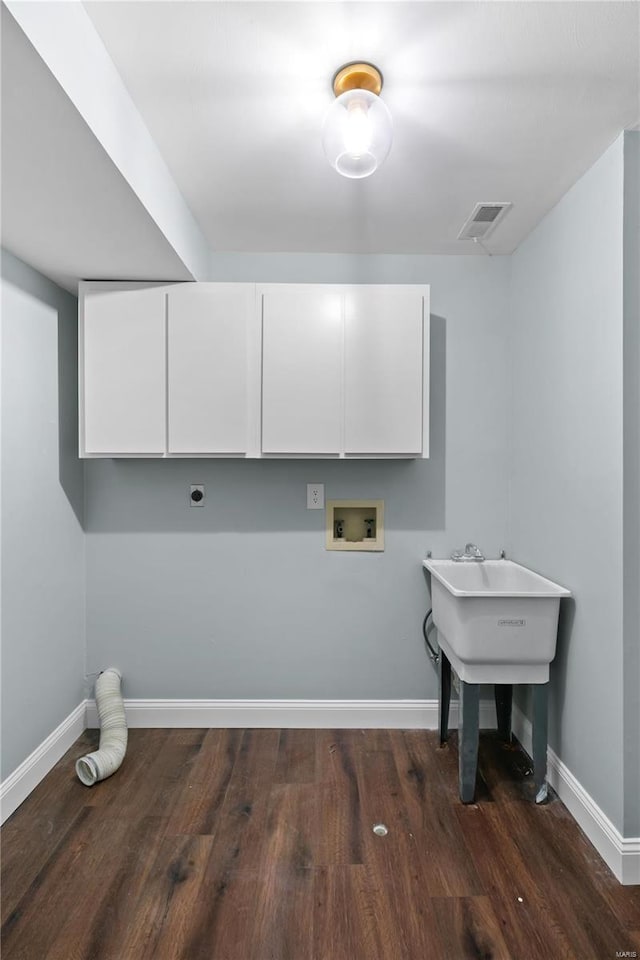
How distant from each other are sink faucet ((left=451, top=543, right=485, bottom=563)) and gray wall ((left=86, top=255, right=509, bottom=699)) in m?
0.07

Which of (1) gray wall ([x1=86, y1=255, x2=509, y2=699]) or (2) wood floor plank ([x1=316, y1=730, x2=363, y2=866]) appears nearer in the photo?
(2) wood floor plank ([x1=316, y1=730, x2=363, y2=866])

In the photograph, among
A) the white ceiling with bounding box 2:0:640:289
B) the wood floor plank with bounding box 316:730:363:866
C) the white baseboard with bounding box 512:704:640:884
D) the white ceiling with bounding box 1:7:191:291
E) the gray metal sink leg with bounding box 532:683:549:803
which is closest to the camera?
the white ceiling with bounding box 1:7:191:291

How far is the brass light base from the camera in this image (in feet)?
4.56

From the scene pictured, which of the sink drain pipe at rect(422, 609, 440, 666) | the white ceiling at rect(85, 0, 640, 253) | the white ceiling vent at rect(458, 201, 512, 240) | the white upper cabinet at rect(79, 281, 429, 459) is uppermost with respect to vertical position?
the white ceiling vent at rect(458, 201, 512, 240)

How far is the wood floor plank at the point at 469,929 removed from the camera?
1.43 meters

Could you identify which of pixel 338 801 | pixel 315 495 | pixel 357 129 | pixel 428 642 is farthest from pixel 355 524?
pixel 357 129

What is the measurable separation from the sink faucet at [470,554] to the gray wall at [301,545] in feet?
0.22

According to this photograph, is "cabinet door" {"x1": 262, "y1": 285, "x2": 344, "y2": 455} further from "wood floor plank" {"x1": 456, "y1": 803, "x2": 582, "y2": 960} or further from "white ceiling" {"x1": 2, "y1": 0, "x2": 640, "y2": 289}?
"wood floor plank" {"x1": 456, "y1": 803, "x2": 582, "y2": 960}

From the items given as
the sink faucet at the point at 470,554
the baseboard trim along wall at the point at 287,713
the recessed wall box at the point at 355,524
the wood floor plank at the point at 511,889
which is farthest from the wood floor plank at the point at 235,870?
the sink faucet at the point at 470,554

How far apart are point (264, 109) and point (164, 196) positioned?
490 mm

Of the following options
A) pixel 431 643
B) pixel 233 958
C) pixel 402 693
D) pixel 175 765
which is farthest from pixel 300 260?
pixel 233 958

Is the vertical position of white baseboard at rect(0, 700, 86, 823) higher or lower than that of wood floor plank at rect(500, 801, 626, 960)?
higher

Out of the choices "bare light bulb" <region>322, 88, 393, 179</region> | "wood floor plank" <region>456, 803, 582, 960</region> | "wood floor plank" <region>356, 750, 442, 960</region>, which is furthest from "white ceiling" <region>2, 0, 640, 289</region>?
"wood floor plank" <region>456, 803, 582, 960</region>

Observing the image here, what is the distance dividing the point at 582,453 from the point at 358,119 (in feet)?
4.44
